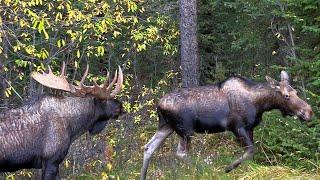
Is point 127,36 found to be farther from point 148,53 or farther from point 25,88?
point 25,88

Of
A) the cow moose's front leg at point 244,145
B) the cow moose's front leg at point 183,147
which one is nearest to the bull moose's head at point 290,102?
Result: the cow moose's front leg at point 244,145

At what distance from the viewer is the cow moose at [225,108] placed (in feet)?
32.0

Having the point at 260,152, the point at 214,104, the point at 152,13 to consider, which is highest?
the point at 152,13

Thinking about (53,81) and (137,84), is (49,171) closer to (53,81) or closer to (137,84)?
(53,81)

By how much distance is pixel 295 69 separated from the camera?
10.5m

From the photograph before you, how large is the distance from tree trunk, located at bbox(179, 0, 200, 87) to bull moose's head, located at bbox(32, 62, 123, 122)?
624 centimetres

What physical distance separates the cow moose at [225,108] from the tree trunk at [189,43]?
16.2ft

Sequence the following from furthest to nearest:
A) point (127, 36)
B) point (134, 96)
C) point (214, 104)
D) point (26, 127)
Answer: point (127, 36) → point (134, 96) → point (214, 104) → point (26, 127)

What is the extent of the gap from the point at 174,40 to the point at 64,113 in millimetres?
9531

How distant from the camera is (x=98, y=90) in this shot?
8.71 metres

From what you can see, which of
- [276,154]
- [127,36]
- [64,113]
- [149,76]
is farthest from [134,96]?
[64,113]

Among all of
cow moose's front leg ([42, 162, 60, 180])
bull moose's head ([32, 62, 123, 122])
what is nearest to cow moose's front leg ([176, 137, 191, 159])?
bull moose's head ([32, 62, 123, 122])

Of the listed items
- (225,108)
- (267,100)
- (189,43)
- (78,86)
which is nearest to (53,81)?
(78,86)

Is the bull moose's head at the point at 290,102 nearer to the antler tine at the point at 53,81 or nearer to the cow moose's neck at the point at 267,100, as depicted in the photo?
the cow moose's neck at the point at 267,100
